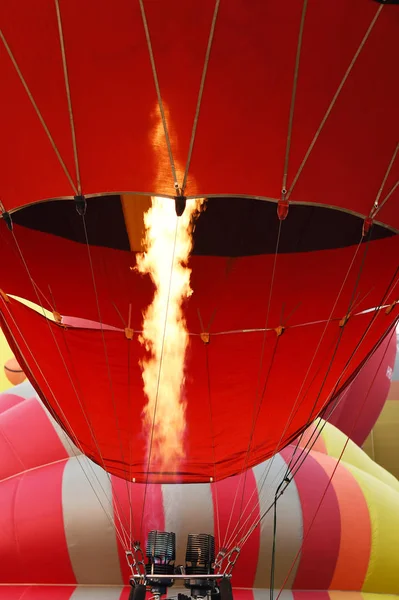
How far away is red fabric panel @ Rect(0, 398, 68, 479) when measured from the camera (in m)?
4.64

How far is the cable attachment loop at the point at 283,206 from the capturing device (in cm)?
309

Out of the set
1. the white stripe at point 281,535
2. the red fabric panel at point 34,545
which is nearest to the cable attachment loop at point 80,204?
the red fabric panel at point 34,545

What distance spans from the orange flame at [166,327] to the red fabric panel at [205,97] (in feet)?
0.90

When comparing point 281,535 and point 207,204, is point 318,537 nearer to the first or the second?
point 281,535

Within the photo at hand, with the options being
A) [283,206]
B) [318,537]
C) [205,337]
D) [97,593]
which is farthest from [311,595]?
[283,206]

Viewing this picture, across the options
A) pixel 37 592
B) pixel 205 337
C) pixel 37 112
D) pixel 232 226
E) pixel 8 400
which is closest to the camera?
pixel 37 112

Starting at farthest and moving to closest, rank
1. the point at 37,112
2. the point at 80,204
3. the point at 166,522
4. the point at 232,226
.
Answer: the point at 166,522 < the point at 232,226 < the point at 80,204 < the point at 37,112

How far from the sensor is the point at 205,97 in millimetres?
2812

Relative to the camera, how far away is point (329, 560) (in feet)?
14.3

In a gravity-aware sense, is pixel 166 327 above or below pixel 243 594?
above

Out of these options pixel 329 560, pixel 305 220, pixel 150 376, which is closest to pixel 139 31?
pixel 305 220

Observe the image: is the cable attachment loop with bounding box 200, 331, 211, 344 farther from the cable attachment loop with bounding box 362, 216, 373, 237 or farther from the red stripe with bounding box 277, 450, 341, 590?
the red stripe with bounding box 277, 450, 341, 590

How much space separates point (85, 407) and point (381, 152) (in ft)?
6.56

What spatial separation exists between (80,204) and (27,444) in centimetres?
213
